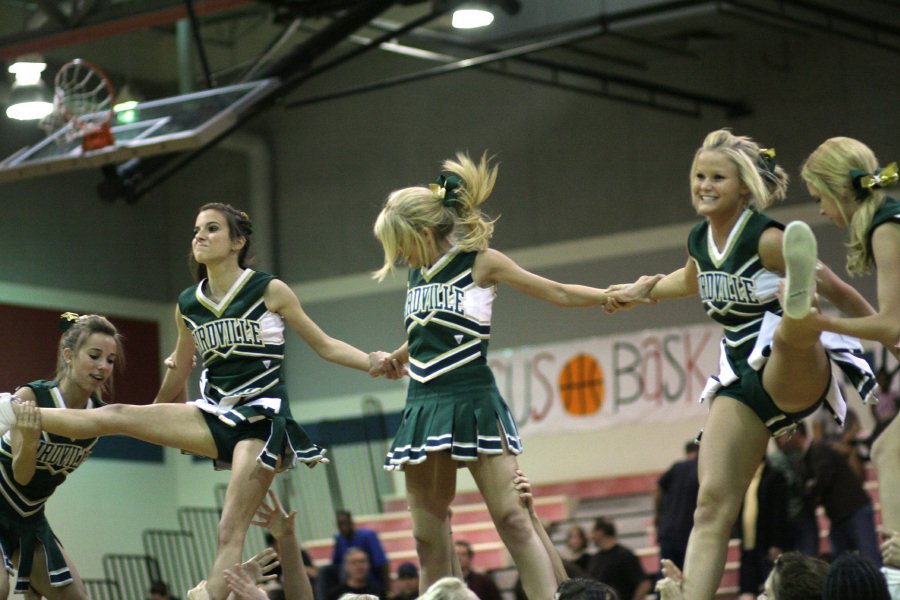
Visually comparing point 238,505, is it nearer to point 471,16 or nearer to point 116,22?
point 471,16

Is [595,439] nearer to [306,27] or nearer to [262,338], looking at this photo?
[306,27]

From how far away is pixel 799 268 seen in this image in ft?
13.5

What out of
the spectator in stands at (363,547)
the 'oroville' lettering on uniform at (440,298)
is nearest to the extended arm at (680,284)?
the 'oroville' lettering on uniform at (440,298)

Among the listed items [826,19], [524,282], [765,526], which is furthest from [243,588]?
[826,19]

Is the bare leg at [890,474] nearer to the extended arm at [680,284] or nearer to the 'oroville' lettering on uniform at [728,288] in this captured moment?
the 'oroville' lettering on uniform at [728,288]

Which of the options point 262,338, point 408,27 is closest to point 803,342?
point 262,338

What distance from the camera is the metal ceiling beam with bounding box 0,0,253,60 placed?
1181 cm

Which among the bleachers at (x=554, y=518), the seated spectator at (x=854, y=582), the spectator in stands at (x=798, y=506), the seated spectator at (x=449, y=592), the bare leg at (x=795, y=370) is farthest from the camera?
the bleachers at (x=554, y=518)

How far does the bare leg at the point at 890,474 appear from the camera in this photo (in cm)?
446

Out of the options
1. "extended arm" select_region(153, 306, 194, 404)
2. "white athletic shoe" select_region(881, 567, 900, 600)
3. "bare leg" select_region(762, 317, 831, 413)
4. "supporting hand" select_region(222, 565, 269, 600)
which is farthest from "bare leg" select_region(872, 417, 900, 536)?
"extended arm" select_region(153, 306, 194, 404)

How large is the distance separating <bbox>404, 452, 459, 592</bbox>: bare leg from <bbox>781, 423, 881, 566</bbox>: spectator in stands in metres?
5.22

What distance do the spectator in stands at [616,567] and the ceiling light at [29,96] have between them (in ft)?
16.5

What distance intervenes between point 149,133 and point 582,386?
547 centimetres

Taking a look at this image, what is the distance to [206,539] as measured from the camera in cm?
1625
